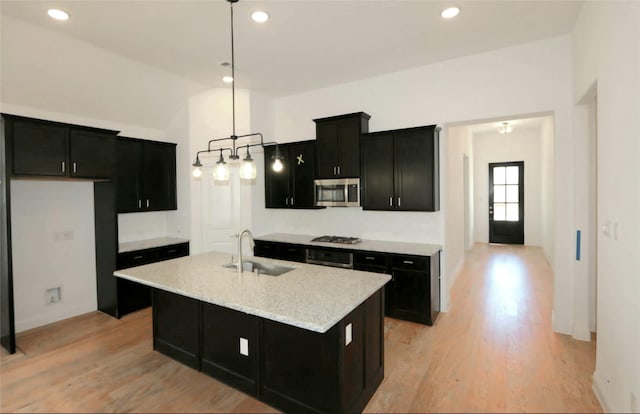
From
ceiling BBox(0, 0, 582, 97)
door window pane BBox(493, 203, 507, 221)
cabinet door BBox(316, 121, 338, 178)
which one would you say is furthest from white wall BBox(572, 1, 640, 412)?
door window pane BBox(493, 203, 507, 221)

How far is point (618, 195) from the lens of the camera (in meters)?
1.96

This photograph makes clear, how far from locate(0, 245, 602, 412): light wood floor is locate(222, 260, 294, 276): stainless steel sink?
0.98 meters

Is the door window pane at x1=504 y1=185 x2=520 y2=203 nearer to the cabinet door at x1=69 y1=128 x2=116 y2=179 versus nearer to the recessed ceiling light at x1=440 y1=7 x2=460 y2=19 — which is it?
the recessed ceiling light at x1=440 y1=7 x2=460 y2=19

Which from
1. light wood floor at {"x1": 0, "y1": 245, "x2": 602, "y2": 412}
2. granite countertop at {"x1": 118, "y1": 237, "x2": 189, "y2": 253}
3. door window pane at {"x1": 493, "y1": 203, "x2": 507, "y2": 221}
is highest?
door window pane at {"x1": 493, "y1": 203, "x2": 507, "y2": 221}

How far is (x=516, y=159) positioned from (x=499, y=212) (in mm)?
1531

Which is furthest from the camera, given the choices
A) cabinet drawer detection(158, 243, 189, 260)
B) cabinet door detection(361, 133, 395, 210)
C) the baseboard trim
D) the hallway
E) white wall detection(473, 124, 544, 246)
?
white wall detection(473, 124, 544, 246)

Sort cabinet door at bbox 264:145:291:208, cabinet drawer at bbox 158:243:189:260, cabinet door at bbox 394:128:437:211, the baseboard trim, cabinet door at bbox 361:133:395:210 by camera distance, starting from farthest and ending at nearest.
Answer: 1. cabinet door at bbox 264:145:291:208
2. cabinet drawer at bbox 158:243:189:260
3. cabinet door at bbox 361:133:395:210
4. cabinet door at bbox 394:128:437:211
5. the baseboard trim

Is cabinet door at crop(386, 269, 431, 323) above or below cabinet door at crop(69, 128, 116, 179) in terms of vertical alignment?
below

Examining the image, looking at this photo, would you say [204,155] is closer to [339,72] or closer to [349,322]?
[339,72]

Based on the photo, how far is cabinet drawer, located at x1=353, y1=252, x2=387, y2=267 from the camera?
3.80 m

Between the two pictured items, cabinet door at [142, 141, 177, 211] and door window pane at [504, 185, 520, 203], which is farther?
door window pane at [504, 185, 520, 203]

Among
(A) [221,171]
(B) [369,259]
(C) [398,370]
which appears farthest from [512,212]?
(A) [221,171]

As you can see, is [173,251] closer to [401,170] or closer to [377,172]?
[377,172]

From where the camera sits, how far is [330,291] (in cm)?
222
